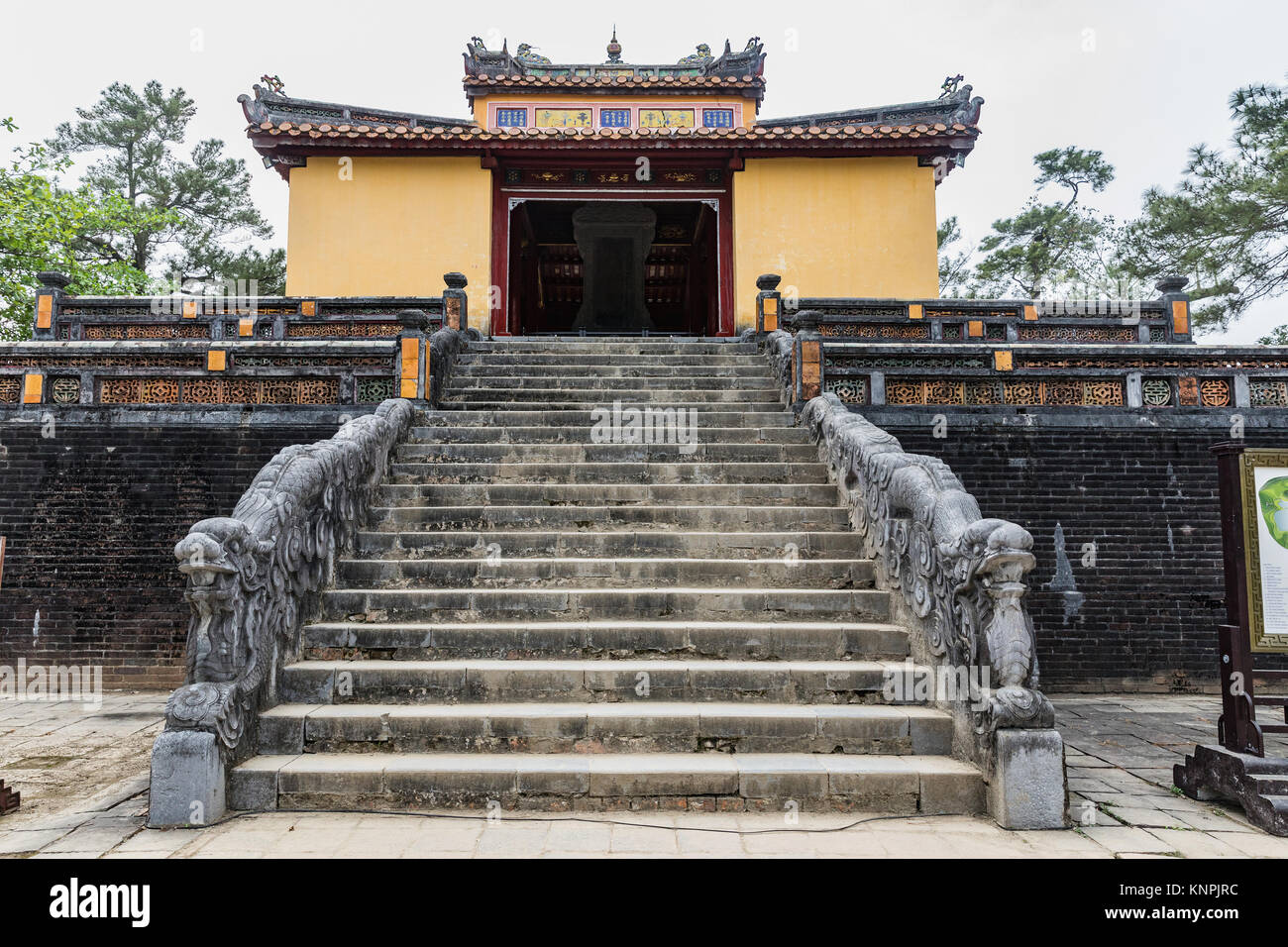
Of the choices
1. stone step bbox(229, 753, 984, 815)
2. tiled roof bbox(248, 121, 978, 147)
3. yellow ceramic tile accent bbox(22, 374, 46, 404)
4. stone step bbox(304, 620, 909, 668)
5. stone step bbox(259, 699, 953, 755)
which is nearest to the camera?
stone step bbox(229, 753, 984, 815)

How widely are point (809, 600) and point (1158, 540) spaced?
13.9ft

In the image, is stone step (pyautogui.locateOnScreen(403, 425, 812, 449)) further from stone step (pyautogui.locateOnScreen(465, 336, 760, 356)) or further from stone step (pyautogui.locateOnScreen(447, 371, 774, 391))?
stone step (pyautogui.locateOnScreen(465, 336, 760, 356))

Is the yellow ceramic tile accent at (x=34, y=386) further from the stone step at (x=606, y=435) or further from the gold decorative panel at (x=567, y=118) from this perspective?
the gold decorative panel at (x=567, y=118)

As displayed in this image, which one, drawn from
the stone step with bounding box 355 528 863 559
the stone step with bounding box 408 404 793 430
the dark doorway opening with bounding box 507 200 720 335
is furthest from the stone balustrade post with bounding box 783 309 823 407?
the dark doorway opening with bounding box 507 200 720 335

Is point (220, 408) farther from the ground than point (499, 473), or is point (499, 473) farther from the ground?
point (220, 408)

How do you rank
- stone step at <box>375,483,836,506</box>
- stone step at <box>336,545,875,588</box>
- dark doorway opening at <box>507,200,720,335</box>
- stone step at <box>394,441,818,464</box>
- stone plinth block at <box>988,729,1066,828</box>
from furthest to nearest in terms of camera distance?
Answer: dark doorway opening at <box>507,200,720,335</box> < stone step at <box>394,441,818,464</box> < stone step at <box>375,483,836,506</box> < stone step at <box>336,545,875,588</box> < stone plinth block at <box>988,729,1066,828</box>

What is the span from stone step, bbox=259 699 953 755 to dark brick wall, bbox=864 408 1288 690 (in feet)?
12.4

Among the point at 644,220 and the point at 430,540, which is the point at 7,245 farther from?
the point at 430,540

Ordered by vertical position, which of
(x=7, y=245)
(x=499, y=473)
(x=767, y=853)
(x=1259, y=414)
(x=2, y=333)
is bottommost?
(x=767, y=853)

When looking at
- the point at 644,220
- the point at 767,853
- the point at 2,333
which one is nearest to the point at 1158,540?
the point at 767,853

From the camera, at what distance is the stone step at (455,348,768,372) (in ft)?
27.5

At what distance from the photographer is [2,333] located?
584 inches

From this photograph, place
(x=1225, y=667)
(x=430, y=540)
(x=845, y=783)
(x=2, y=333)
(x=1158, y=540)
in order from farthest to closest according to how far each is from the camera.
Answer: (x=2, y=333) < (x=1158, y=540) < (x=430, y=540) < (x=1225, y=667) < (x=845, y=783)

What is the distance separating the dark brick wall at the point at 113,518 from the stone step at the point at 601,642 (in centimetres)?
332
